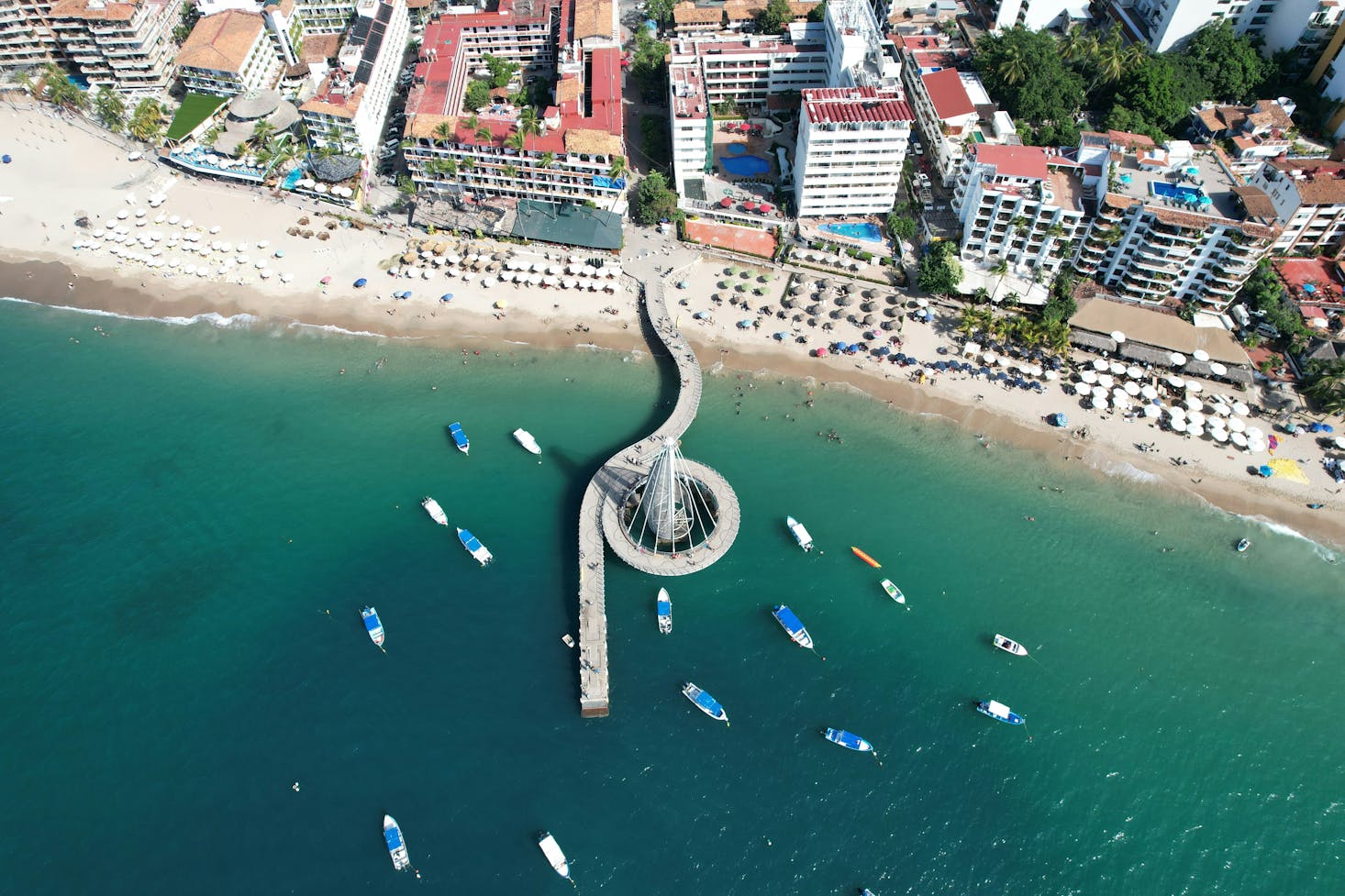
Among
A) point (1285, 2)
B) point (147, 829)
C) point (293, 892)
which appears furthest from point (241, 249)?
point (1285, 2)

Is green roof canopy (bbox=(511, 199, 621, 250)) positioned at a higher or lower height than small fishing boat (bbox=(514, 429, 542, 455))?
higher

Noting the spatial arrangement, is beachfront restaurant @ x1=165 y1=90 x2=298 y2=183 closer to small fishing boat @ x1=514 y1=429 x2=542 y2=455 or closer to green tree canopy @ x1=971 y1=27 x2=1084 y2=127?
small fishing boat @ x1=514 y1=429 x2=542 y2=455

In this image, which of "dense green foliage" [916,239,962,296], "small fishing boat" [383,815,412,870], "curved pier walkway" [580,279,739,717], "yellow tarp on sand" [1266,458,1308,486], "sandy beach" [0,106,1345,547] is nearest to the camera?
"small fishing boat" [383,815,412,870]

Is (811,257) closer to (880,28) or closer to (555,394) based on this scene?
(555,394)

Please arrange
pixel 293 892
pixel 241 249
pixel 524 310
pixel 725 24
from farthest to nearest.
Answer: pixel 725 24 → pixel 241 249 → pixel 524 310 → pixel 293 892


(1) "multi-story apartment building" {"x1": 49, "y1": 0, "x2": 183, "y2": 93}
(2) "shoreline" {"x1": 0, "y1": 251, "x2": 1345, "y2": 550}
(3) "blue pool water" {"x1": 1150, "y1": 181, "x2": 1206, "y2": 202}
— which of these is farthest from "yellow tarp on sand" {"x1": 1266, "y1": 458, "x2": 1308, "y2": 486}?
(1) "multi-story apartment building" {"x1": 49, "y1": 0, "x2": 183, "y2": 93}

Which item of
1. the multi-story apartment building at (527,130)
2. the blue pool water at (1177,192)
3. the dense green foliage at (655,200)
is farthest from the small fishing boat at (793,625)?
the blue pool water at (1177,192)

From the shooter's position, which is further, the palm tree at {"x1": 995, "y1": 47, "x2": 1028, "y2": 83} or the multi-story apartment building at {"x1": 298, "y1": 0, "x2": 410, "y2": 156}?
the multi-story apartment building at {"x1": 298, "y1": 0, "x2": 410, "y2": 156}
